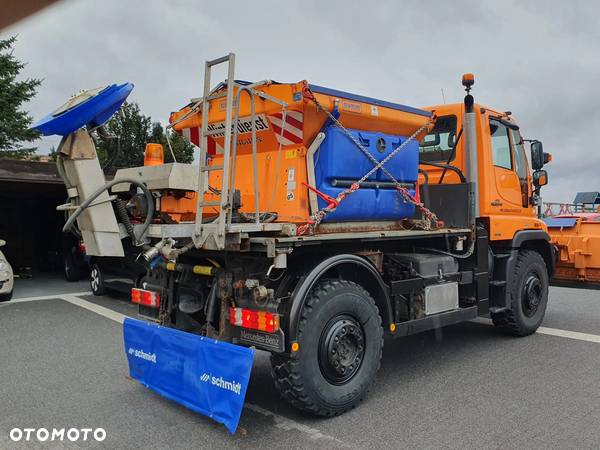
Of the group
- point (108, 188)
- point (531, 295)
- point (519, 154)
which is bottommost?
point (531, 295)

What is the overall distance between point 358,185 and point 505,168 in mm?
2834

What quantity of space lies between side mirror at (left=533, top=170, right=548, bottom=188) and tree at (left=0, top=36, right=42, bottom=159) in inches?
864

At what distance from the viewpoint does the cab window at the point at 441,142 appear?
6445 mm

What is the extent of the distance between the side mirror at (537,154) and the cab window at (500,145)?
0.38 metres

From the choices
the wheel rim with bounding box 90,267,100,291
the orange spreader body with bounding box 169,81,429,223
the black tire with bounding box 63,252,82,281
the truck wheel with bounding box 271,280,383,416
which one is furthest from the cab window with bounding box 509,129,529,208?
the black tire with bounding box 63,252,82,281

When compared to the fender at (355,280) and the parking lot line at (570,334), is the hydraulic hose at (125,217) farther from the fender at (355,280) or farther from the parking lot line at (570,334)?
the parking lot line at (570,334)

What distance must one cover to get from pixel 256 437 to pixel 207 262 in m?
1.49

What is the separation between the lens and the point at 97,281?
10.7 m

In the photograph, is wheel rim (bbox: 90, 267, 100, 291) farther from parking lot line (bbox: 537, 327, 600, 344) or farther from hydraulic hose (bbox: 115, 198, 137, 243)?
Answer: parking lot line (bbox: 537, 327, 600, 344)

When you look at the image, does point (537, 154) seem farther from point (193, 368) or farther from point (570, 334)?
point (193, 368)

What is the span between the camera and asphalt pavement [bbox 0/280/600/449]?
3709 mm

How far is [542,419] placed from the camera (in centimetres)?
398

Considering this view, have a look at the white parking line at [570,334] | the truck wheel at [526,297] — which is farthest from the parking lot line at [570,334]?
the truck wheel at [526,297]

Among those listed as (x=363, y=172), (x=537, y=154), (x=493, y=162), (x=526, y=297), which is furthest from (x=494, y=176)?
(x=363, y=172)
